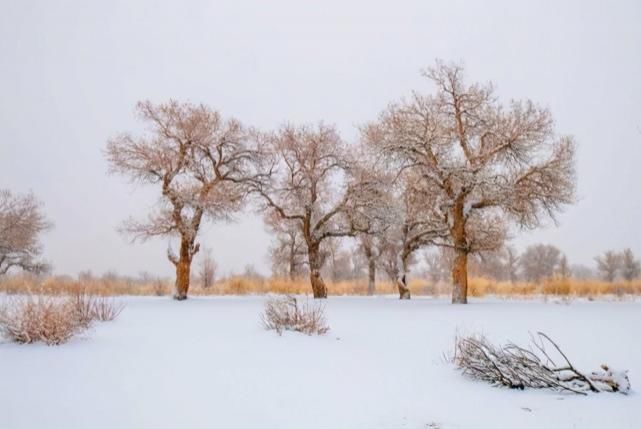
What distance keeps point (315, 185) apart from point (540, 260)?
4863 centimetres

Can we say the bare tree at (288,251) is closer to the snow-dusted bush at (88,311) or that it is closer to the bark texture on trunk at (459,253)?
the bark texture on trunk at (459,253)

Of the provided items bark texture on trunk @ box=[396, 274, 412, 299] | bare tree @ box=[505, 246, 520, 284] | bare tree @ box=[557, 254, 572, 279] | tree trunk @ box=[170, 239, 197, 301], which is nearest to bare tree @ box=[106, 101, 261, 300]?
tree trunk @ box=[170, 239, 197, 301]

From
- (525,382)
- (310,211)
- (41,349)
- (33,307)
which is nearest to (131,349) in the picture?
(41,349)

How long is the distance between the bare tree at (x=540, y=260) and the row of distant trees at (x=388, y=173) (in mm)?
42155

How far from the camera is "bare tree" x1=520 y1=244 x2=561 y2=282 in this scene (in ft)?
193

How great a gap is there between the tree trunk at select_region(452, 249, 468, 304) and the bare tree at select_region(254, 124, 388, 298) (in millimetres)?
5111

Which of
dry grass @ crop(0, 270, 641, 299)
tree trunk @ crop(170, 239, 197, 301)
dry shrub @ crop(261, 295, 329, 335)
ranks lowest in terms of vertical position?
dry grass @ crop(0, 270, 641, 299)

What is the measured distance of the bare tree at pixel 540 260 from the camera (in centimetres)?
5895

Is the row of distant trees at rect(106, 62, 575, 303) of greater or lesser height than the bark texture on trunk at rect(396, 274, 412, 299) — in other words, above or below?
above

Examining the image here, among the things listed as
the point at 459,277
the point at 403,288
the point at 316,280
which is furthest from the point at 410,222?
the point at 316,280

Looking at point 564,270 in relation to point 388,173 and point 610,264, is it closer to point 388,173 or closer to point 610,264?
point 610,264

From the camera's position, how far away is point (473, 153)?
746 inches

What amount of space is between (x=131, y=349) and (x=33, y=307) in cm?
182

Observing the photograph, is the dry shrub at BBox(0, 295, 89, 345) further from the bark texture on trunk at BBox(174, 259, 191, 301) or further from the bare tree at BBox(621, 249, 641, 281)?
the bare tree at BBox(621, 249, 641, 281)
